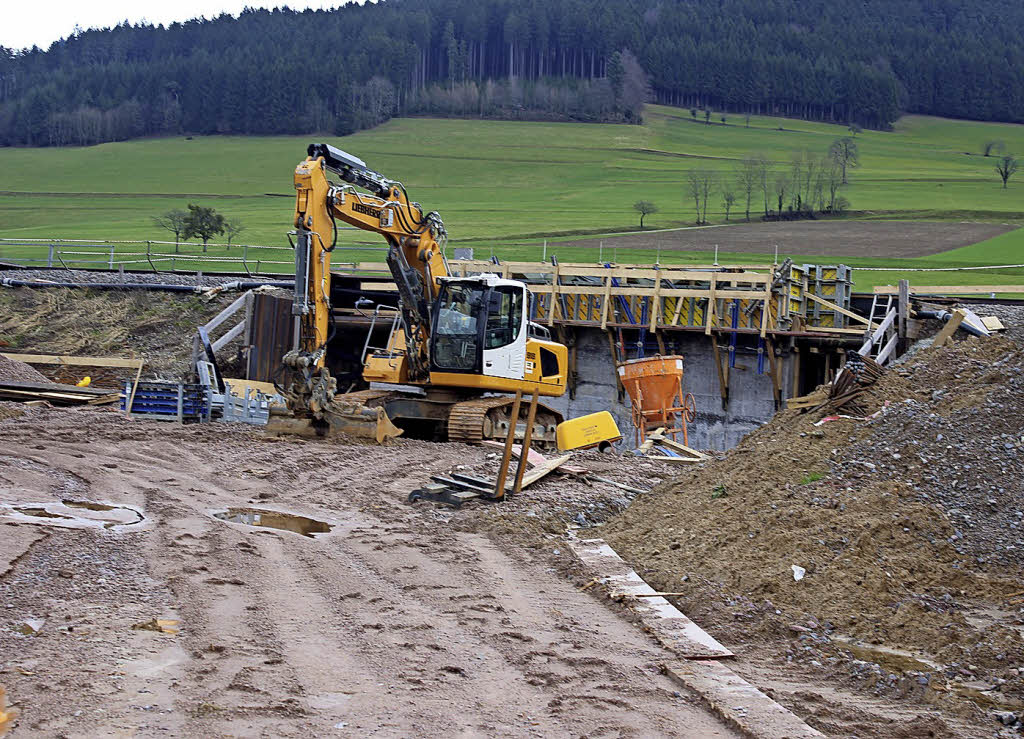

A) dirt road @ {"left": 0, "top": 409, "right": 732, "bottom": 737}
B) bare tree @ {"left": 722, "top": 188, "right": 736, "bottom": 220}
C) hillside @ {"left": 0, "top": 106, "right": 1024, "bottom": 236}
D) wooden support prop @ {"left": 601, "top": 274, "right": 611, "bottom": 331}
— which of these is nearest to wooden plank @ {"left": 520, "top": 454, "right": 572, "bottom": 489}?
dirt road @ {"left": 0, "top": 409, "right": 732, "bottom": 737}

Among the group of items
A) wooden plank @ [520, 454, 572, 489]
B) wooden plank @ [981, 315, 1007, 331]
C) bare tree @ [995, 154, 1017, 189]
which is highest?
bare tree @ [995, 154, 1017, 189]

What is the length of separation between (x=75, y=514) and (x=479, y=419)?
32.9 ft

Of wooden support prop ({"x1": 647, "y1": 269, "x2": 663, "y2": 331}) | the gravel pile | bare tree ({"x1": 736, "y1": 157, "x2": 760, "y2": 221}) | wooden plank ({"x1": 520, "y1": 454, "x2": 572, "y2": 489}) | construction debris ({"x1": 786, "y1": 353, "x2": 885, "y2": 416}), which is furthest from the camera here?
bare tree ({"x1": 736, "y1": 157, "x2": 760, "y2": 221})

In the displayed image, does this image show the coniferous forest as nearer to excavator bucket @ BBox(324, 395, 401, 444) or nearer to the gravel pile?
the gravel pile

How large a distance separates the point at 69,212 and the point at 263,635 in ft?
307

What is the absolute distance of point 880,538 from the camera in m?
9.63

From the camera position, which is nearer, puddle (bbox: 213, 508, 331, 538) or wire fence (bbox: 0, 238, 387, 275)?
puddle (bbox: 213, 508, 331, 538)

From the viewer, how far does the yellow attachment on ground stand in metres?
20.2

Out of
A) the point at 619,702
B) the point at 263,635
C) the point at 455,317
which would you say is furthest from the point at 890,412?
the point at 455,317

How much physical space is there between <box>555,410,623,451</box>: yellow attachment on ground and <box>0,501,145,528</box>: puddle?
9.56 meters

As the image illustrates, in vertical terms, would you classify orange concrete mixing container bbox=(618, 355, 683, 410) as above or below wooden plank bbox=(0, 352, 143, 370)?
above

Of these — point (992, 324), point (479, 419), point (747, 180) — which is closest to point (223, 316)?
point (479, 419)

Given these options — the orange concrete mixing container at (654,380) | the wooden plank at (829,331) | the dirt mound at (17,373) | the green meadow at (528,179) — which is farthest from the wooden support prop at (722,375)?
the green meadow at (528,179)

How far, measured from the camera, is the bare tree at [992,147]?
136 metres
